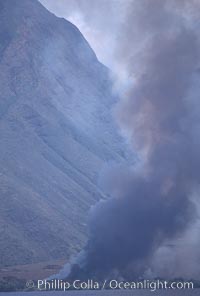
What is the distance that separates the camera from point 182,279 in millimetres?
196500

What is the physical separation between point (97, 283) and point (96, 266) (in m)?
6.22

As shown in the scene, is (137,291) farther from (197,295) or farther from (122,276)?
(197,295)

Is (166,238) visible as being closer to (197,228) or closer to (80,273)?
(197,228)

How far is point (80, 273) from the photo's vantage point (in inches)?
7790

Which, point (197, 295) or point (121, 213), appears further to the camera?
point (121, 213)

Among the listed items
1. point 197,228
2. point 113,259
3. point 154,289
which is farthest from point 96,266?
point 197,228

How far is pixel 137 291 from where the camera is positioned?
19550 cm

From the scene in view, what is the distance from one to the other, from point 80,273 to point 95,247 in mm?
8659

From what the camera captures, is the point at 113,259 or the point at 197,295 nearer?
the point at 197,295

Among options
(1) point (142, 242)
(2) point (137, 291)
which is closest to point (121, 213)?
(1) point (142, 242)

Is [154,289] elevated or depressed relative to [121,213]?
depressed

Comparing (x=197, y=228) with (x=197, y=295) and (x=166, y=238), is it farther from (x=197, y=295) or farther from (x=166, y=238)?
(x=197, y=295)

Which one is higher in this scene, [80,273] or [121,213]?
[121,213]

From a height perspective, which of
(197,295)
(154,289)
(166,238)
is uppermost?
(166,238)
